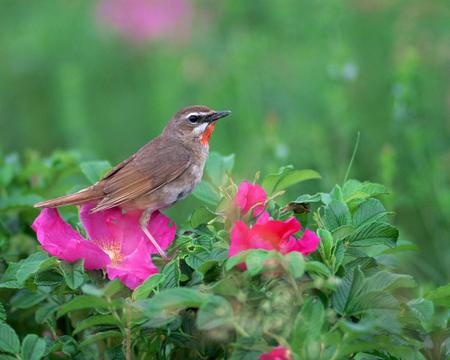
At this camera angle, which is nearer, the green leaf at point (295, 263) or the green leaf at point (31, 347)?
the green leaf at point (295, 263)

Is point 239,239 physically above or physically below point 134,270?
above

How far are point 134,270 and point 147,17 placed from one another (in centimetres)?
687

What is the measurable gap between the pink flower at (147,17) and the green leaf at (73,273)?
6.80 metres

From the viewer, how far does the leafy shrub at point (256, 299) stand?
2008mm

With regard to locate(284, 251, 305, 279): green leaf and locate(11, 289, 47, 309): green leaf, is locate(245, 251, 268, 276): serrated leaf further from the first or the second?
locate(11, 289, 47, 309): green leaf

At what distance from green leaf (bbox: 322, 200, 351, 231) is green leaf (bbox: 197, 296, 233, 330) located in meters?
0.53

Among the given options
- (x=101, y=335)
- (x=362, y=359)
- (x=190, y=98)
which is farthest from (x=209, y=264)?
(x=190, y=98)

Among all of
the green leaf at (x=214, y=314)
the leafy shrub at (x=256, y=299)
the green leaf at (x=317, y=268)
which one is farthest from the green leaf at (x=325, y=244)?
the green leaf at (x=214, y=314)

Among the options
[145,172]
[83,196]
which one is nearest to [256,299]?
[83,196]

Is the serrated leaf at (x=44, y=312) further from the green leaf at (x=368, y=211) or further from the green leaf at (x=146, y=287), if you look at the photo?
the green leaf at (x=368, y=211)

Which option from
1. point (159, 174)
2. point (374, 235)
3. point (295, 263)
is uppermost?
point (295, 263)

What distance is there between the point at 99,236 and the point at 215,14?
691 cm

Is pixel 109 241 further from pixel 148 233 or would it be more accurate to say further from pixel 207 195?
pixel 207 195

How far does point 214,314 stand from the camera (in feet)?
6.50
